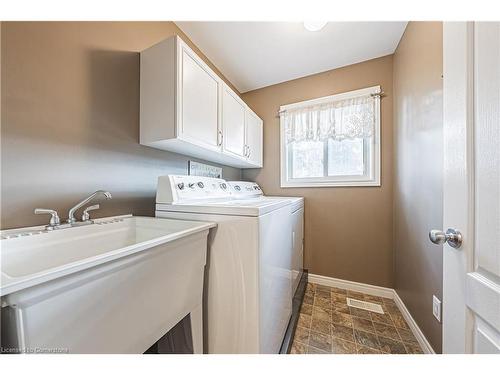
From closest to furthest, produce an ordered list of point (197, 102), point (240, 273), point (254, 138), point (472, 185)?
point (472, 185) → point (240, 273) → point (197, 102) → point (254, 138)

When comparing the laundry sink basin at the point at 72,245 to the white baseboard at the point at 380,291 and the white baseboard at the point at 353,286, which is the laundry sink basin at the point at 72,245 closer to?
the white baseboard at the point at 380,291

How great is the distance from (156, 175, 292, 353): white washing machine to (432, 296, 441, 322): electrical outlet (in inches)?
38.1

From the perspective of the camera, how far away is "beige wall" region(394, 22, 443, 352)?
1162mm

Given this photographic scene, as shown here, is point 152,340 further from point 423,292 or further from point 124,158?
point 423,292

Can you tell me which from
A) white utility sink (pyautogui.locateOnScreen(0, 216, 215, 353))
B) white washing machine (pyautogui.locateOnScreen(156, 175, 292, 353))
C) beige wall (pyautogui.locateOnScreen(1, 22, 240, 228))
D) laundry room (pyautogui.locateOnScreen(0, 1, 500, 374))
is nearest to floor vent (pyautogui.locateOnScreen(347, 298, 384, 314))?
laundry room (pyautogui.locateOnScreen(0, 1, 500, 374))

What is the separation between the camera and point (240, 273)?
3.17 feet

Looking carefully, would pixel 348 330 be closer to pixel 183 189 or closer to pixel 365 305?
pixel 365 305

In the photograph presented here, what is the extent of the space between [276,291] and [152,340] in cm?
70

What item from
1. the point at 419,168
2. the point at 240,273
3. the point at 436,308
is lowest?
the point at 436,308

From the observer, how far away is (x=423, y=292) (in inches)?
52.5

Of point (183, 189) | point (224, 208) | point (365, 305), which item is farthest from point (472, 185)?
point (365, 305)

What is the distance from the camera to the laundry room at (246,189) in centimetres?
52

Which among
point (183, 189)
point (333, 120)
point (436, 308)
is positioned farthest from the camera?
point (333, 120)

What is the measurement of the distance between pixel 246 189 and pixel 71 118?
1629 mm
